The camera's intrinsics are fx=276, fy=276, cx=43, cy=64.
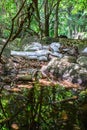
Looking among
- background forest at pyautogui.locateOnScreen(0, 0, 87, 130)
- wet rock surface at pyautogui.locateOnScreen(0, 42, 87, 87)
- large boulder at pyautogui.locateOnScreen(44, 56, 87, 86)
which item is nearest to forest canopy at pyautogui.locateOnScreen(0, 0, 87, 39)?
wet rock surface at pyautogui.locateOnScreen(0, 42, 87, 87)

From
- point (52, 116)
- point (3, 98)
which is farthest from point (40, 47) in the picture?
point (52, 116)

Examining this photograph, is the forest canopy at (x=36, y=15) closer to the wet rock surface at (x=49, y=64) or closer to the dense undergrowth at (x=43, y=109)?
the wet rock surface at (x=49, y=64)

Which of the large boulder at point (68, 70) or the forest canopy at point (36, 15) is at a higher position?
the forest canopy at point (36, 15)

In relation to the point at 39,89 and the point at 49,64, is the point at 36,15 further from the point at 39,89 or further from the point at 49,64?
the point at 39,89

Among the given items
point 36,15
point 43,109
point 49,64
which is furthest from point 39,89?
point 36,15

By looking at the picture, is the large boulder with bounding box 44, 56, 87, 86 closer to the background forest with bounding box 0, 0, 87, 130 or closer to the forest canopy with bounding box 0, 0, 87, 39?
the background forest with bounding box 0, 0, 87, 130

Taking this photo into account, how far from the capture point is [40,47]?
27.6 ft

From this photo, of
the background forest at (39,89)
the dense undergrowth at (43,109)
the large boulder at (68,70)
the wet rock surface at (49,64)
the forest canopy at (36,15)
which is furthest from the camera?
the forest canopy at (36,15)

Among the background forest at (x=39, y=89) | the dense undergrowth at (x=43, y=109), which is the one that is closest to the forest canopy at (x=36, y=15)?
the background forest at (x=39, y=89)

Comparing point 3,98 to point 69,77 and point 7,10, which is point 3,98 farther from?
point 7,10

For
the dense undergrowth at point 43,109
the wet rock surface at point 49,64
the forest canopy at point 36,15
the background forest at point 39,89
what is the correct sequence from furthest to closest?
the forest canopy at point 36,15
the wet rock surface at point 49,64
the background forest at point 39,89
the dense undergrowth at point 43,109

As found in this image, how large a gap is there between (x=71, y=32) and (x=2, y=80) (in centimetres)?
2041

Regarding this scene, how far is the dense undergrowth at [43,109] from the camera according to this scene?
9.43 feet

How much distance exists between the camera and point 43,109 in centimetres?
337
